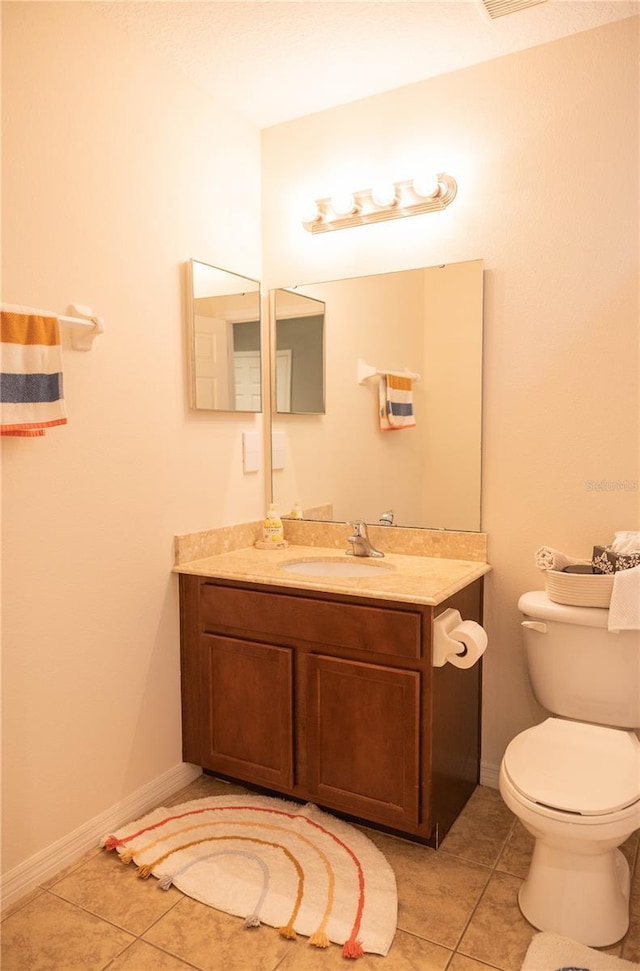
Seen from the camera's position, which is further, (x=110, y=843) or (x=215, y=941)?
(x=110, y=843)

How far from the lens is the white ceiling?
1.97 meters

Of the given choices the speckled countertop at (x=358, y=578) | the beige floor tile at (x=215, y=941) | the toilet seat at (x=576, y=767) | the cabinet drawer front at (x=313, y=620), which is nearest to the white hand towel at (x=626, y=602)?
the toilet seat at (x=576, y=767)

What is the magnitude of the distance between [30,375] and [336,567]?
128cm

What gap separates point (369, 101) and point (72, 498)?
1827 mm

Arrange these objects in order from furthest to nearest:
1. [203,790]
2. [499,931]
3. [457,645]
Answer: [203,790], [457,645], [499,931]

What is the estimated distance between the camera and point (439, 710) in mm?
1963

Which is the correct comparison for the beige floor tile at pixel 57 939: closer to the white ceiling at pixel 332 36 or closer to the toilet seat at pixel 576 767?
the toilet seat at pixel 576 767

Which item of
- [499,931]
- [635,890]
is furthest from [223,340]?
[635,890]

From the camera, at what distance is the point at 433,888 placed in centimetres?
183

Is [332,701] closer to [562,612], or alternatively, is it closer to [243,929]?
[243,929]

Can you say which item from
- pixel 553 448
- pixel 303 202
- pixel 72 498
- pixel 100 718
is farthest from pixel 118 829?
pixel 303 202

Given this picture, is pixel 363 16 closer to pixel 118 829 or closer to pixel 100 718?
pixel 100 718

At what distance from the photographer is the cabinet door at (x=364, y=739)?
6.36 ft

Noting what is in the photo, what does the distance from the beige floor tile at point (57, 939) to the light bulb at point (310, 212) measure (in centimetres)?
238
